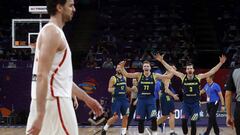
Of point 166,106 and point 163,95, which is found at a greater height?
point 163,95

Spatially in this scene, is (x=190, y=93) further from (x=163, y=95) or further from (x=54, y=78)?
(x=54, y=78)

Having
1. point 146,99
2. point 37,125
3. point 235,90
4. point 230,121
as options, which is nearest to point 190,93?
point 146,99

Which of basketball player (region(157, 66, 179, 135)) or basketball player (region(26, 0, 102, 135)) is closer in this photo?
basketball player (region(26, 0, 102, 135))

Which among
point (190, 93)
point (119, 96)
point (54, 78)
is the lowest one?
point (119, 96)

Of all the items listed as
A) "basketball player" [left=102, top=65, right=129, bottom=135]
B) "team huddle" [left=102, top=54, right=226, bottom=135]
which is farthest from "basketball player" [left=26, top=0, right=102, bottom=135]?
"basketball player" [left=102, top=65, right=129, bottom=135]

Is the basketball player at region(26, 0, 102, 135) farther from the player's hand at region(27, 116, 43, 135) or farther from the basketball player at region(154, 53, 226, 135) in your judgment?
the basketball player at region(154, 53, 226, 135)

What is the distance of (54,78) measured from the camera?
13.4 feet

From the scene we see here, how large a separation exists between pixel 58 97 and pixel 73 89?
59 centimetres

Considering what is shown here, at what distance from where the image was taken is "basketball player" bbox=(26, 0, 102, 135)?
3902 millimetres

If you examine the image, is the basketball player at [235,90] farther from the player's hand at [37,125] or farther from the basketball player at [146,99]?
the basketball player at [146,99]

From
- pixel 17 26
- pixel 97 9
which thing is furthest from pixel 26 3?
pixel 17 26

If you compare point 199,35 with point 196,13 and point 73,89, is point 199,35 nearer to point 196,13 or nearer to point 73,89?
point 196,13

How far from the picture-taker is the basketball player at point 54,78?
3.90 meters

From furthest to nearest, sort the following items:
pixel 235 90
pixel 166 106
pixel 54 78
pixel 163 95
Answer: pixel 163 95
pixel 166 106
pixel 235 90
pixel 54 78
